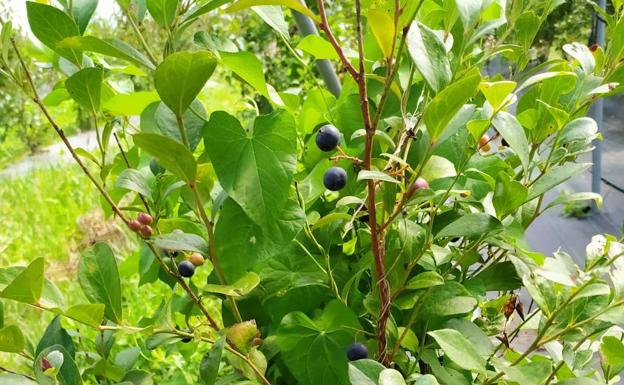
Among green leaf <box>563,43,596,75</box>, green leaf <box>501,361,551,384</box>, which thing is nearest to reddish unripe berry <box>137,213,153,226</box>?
green leaf <box>501,361,551,384</box>

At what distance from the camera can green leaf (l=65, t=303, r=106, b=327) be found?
Result: 0.46 meters

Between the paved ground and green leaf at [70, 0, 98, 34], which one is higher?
green leaf at [70, 0, 98, 34]

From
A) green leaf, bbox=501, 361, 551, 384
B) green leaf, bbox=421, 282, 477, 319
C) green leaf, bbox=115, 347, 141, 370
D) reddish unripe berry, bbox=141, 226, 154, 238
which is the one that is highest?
reddish unripe berry, bbox=141, 226, 154, 238

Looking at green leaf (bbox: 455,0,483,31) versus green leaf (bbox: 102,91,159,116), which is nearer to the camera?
green leaf (bbox: 455,0,483,31)

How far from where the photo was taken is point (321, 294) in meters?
0.62

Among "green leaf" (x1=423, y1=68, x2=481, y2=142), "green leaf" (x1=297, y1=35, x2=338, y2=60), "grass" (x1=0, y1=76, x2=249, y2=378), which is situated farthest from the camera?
"grass" (x1=0, y1=76, x2=249, y2=378)

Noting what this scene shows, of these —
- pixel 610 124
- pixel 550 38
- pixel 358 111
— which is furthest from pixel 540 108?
pixel 550 38

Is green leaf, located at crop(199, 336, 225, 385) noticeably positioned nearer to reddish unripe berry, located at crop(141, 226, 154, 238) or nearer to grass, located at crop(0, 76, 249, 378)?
reddish unripe berry, located at crop(141, 226, 154, 238)

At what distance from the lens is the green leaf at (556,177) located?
531mm

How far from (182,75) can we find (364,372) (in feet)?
0.80

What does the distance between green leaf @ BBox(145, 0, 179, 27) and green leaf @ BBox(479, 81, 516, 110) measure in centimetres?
26

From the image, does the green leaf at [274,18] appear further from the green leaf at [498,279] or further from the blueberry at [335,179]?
the green leaf at [498,279]

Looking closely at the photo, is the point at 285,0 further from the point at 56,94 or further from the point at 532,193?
the point at 56,94

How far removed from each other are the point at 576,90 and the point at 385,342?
31 centimetres
